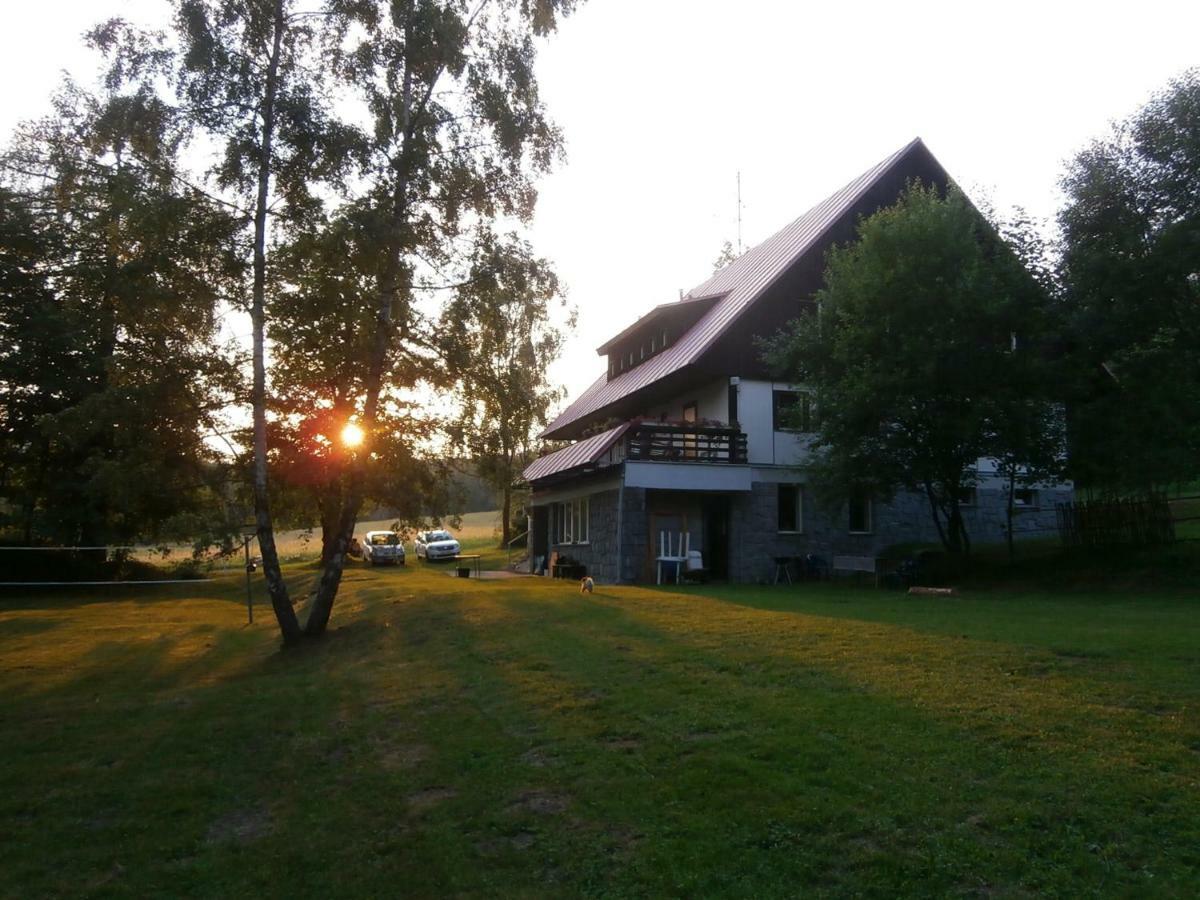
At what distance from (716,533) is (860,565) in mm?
4949

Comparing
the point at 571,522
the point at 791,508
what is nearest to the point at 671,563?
the point at 791,508

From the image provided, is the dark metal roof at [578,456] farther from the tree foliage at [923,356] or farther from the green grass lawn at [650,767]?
the green grass lawn at [650,767]

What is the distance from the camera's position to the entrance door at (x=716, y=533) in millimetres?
26297

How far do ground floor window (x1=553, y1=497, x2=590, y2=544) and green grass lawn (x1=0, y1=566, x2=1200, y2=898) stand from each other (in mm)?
15513

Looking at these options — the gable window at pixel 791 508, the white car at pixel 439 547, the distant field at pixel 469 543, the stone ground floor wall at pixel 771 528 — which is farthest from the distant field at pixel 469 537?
the gable window at pixel 791 508

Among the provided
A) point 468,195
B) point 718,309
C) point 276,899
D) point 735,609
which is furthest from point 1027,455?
point 276,899

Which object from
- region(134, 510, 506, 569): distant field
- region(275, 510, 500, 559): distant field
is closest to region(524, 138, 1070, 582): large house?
region(134, 510, 506, 569): distant field

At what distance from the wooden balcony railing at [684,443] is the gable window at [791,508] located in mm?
1936

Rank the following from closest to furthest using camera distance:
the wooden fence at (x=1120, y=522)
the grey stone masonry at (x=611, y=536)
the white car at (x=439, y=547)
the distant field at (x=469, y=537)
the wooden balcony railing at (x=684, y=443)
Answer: the wooden fence at (x=1120, y=522) < the wooden balcony railing at (x=684, y=443) < the grey stone masonry at (x=611, y=536) < the white car at (x=439, y=547) < the distant field at (x=469, y=537)

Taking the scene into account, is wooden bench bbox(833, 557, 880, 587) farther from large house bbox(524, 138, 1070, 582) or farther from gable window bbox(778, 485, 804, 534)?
gable window bbox(778, 485, 804, 534)

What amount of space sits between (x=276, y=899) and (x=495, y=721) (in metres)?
3.48

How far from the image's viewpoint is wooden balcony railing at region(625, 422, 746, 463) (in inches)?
965

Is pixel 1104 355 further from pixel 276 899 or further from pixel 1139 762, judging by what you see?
pixel 276 899

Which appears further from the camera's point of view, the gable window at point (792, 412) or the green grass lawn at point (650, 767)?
the gable window at point (792, 412)
